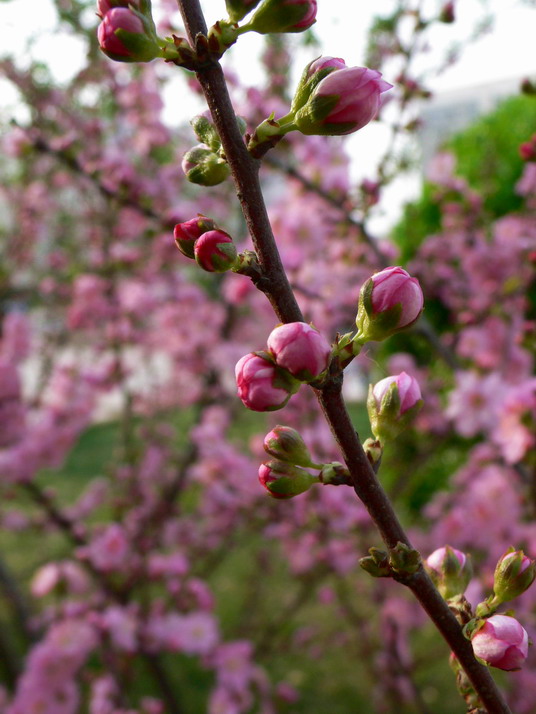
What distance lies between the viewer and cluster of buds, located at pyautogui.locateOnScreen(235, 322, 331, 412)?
64cm

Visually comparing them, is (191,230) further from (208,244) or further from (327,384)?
(327,384)

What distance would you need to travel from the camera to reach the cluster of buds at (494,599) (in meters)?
0.67

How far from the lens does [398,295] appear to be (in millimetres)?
717

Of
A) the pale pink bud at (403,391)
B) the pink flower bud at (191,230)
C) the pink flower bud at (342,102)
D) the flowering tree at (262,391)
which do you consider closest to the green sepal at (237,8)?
the flowering tree at (262,391)

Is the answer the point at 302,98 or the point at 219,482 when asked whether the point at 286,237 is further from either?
the point at 302,98

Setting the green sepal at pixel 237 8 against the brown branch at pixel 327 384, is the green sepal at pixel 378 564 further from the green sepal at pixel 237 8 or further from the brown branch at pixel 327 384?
the green sepal at pixel 237 8

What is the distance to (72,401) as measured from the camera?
152 inches

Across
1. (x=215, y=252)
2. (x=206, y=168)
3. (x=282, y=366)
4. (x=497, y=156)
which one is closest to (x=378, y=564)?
(x=282, y=366)

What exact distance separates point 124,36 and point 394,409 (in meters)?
→ 0.53

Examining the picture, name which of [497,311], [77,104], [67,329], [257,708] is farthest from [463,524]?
[77,104]

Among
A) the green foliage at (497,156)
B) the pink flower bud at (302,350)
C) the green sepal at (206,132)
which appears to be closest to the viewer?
the pink flower bud at (302,350)

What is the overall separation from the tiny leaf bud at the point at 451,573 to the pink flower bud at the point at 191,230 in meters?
0.51

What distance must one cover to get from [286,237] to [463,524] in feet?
5.79

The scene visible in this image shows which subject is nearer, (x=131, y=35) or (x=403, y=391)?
(x=131, y=35)
